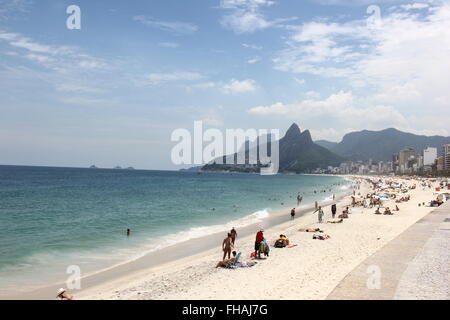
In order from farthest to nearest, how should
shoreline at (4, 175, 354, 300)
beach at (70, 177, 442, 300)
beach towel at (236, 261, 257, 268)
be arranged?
beach towel at (236, 261, 257, 268) → shoreline at (4, 175, 354, 300) → beach at (70, 177, 442, 300)

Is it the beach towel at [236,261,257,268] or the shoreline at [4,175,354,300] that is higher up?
the beach towel at [236,261,257,268]

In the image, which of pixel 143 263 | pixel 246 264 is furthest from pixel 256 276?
pixel 143 263

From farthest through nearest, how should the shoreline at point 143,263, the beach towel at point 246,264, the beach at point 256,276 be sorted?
the beach towel at point 246,264, the shoreline at point 143,263, the beach at point 256,276

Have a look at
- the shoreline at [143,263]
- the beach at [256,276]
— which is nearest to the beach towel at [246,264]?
the beach at [256,276]

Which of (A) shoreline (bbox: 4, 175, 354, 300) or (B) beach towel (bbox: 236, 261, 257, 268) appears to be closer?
(A) shoreline (bbox: 4, 175, 354, 300)

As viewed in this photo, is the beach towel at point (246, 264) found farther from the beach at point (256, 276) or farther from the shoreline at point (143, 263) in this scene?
the shoreline at point (143, 263)

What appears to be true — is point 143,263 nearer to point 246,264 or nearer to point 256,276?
point 246,264

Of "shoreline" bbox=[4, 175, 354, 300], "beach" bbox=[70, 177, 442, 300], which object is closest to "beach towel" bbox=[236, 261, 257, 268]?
"beach" bbox=[70, 177, 442, 300]

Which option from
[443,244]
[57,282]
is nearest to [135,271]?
[57,282]

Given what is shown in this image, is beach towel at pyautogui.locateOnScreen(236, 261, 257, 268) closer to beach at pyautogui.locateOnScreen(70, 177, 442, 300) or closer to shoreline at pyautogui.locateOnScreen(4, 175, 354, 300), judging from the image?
beach at pyautogui.locateOnScreen(70, 177, 442, 300)
